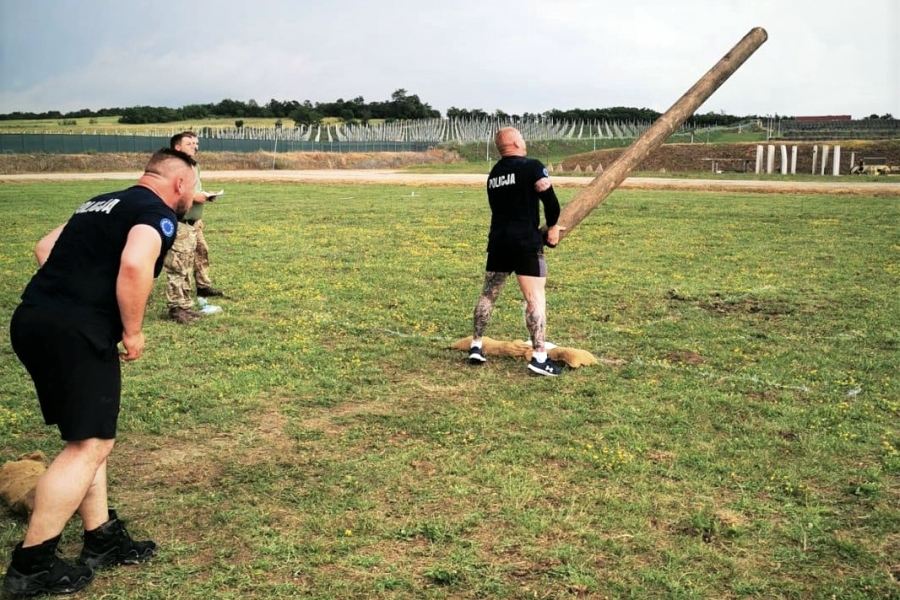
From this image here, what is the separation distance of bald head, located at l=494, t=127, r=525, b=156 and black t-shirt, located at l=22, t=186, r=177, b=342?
4.47 meters

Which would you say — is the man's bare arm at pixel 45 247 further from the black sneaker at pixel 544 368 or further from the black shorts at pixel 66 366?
the black sneaker at pixel 544 368

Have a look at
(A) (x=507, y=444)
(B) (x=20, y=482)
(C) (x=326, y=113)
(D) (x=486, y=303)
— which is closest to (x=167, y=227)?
(B) (x=20, y=482)

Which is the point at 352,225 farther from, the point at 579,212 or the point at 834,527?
the point at 834,527

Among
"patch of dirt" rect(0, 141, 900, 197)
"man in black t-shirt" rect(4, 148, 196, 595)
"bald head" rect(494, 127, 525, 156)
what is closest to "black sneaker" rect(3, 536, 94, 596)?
"man in black t-shirt" rect(4, 148, 196, 595)

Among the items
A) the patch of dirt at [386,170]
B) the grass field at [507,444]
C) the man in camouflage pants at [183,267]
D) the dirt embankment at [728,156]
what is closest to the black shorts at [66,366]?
the grass field at [507,444]

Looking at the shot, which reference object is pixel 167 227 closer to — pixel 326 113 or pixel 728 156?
pixel 728 156

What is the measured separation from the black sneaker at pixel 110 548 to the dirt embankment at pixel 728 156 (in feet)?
184

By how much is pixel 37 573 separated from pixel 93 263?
1.56 meters

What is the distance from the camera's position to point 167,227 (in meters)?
4.44

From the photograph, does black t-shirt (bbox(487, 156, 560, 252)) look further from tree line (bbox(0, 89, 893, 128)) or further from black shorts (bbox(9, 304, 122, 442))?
tree line (bbox(0, 89, 893, 128))

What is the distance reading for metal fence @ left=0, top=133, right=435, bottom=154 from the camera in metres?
63.9

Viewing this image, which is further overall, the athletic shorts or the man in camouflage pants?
the man in camouflage pants

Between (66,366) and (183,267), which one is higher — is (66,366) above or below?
above

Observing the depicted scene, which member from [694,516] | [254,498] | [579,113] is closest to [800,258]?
[694,516]
